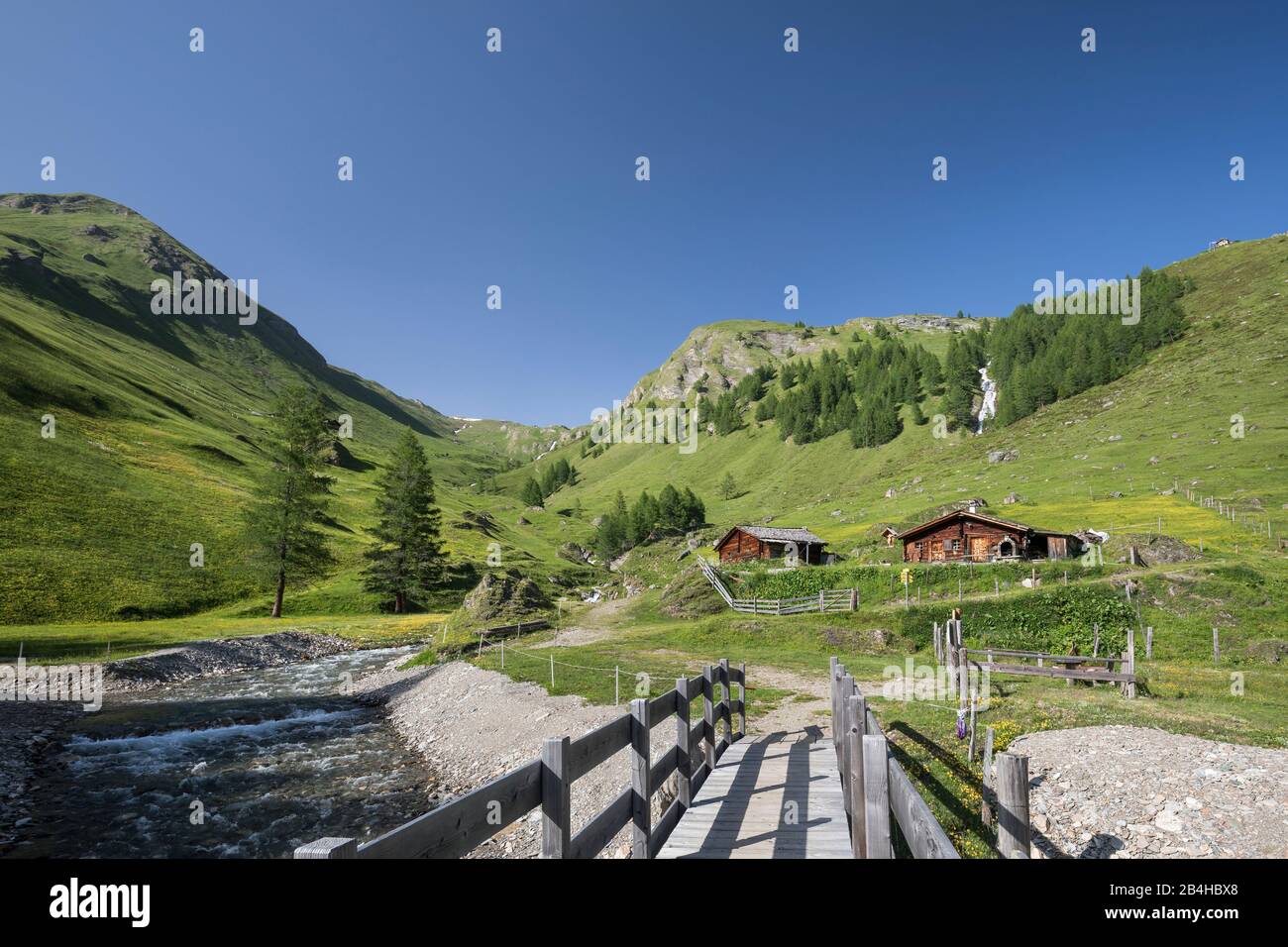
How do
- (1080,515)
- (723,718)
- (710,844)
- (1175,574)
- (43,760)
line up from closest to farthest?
(710,844)
(723,718)
(43,760)
(1175,574)
(1080,515)

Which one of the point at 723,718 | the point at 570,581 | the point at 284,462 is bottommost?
the point at 570,581

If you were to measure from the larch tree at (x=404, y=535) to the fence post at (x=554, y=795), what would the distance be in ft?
194

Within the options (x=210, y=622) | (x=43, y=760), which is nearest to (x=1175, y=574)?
(x=43, y=760)

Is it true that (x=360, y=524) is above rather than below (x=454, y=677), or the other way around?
above

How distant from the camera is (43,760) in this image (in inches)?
723

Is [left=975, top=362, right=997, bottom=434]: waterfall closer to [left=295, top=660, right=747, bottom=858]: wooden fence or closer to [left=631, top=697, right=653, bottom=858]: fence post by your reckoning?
[left=295, top=660, right=747, bottom=858]: wooden fence

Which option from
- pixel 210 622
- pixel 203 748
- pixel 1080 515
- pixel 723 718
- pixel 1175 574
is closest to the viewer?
pixel 723 718

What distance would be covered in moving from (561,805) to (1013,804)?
4199 mm

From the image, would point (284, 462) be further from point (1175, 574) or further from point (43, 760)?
point (1175, 574)

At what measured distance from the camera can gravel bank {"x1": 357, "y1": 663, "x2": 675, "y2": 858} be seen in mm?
13695

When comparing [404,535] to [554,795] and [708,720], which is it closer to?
[708,720]

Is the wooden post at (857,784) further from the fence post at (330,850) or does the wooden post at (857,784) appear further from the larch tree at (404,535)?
the larch tree at (404,535)
